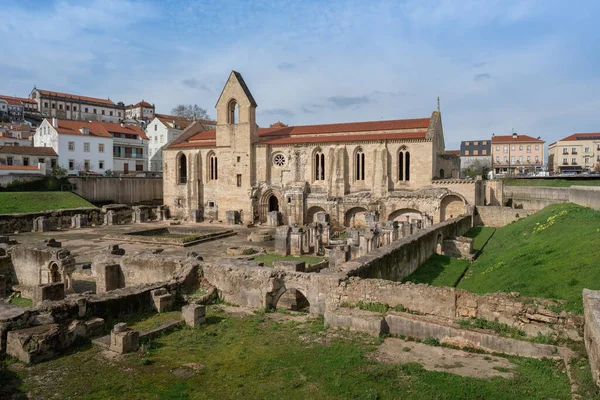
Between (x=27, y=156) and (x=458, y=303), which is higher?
(x=27, y=156)

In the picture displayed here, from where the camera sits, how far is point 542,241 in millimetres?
20562

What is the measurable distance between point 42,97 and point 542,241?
4385 inches

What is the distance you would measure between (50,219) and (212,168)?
17376 millimetres

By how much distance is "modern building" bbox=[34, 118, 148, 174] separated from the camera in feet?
188

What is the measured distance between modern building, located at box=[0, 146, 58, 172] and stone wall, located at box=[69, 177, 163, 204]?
757cm

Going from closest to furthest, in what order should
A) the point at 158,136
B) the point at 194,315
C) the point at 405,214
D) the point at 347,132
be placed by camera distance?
the point at 194,315, the point at 405,214, the point at 347,132, the point at 158,136

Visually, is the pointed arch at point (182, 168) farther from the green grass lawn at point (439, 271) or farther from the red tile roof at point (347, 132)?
the green grass lawn at point (439, 271)

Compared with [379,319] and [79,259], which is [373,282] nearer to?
[379,319]

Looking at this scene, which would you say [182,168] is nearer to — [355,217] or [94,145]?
[94,145]

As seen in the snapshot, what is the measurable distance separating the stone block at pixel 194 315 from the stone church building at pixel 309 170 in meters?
26.2

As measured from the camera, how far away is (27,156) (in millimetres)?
53969

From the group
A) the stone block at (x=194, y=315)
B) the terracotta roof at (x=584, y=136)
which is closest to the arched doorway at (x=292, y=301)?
the stone block at (x=194, y=315)

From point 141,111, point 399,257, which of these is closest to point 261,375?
point 399,257

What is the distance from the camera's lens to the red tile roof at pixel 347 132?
4194 cm
